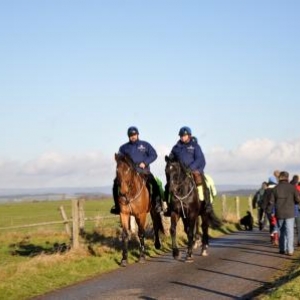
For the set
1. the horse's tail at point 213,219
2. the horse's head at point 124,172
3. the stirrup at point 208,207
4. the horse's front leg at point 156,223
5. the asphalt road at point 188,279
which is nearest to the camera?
the asphalt road at point 188,279

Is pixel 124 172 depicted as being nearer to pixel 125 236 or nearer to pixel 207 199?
pixel 125 236

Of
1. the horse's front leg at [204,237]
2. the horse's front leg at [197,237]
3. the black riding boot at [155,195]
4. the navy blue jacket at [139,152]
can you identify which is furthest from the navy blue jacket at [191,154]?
the horse's front leg at [197,237]

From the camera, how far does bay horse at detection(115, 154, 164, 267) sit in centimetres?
1476

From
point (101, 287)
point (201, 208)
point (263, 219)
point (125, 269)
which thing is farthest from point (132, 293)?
point (263, 219)

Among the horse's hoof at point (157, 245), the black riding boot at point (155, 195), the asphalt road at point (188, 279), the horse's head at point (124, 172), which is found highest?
the horse's head at point (124, 172)

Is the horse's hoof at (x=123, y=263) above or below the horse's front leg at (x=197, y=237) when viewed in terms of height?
below

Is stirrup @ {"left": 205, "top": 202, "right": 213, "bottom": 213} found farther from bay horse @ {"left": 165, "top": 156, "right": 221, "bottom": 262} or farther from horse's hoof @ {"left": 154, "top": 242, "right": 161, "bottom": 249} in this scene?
horse's hoof @ {"left": 154, "top": 242, "right": 161, "bottom": 249}

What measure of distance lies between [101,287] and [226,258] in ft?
15.7

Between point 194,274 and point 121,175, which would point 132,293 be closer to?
point 194,274

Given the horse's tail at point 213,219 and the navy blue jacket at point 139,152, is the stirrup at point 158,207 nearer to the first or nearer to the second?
the navy blue jacket at point 139,152

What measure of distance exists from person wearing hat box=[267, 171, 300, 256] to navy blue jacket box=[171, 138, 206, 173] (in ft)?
8.12

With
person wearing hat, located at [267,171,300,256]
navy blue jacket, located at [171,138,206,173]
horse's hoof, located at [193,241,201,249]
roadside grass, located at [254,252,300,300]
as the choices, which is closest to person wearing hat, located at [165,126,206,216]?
navy blue jacket, located at [171,138,206,173]

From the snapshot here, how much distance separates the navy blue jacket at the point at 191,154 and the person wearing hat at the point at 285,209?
2.47m

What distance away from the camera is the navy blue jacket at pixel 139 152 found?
16.1 metres
